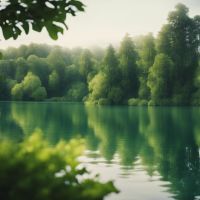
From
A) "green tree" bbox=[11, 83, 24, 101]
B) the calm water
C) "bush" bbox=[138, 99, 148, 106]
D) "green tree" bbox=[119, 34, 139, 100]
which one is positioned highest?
"green tree" bbox=[119, 34, 139, 100]

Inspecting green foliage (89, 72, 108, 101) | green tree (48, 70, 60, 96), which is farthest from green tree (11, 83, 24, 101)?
green foliage (89, 72, 108, 101)

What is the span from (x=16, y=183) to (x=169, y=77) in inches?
2447

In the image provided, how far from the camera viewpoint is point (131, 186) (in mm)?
11250

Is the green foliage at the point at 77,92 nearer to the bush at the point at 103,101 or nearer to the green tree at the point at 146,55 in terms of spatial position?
the bush at the point at 103,101

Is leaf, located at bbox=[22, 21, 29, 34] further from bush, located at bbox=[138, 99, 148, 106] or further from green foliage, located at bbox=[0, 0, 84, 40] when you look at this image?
bush, located at bbox=[138, 99, 148, 106]

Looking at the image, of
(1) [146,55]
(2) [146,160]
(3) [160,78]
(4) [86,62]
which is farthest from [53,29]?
(4) [86,62]

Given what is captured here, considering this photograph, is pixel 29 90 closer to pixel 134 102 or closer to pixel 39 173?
pixel 134 102

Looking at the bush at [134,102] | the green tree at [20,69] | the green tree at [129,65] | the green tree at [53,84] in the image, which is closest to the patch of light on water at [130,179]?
the bush at [134,102]

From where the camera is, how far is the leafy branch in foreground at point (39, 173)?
1.49 m

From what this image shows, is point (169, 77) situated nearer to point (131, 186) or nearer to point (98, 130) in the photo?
point (98, 130)

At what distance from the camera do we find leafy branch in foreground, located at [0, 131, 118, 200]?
1.49m

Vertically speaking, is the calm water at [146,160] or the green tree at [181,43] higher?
the green tree at [181,43]

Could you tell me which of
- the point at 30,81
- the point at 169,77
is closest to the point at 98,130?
the point at 169,77

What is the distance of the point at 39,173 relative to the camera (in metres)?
1.53
